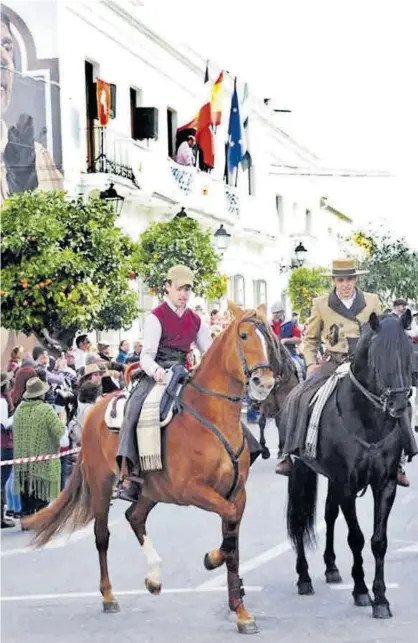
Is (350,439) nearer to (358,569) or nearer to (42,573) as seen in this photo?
(358,569)

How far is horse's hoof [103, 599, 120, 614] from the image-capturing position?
9492 mm

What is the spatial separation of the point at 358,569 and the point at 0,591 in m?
2.97

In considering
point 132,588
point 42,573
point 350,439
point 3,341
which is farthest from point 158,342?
point 3,341

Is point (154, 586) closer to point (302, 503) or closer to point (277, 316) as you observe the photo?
point (302, 503)

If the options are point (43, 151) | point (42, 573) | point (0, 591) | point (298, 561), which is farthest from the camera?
point (43, 151)

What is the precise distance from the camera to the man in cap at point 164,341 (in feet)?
30.6

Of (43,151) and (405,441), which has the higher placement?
(43,151)

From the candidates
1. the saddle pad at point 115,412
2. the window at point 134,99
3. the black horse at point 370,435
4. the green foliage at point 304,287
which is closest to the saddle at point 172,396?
the saddle pad at point 115,412

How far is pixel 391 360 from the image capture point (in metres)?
9.05

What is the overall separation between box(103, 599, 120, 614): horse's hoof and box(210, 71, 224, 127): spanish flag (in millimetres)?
25673

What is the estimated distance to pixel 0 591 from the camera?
10664 millimetres

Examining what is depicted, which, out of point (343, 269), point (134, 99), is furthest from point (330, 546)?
point (134, 99)

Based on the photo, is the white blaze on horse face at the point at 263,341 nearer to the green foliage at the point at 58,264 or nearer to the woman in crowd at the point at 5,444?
the woman in crowd at the point at 5,444

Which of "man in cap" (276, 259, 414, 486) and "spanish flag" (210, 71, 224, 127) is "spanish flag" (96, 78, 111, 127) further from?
"man in cap" (276, 259, 414, 486)
